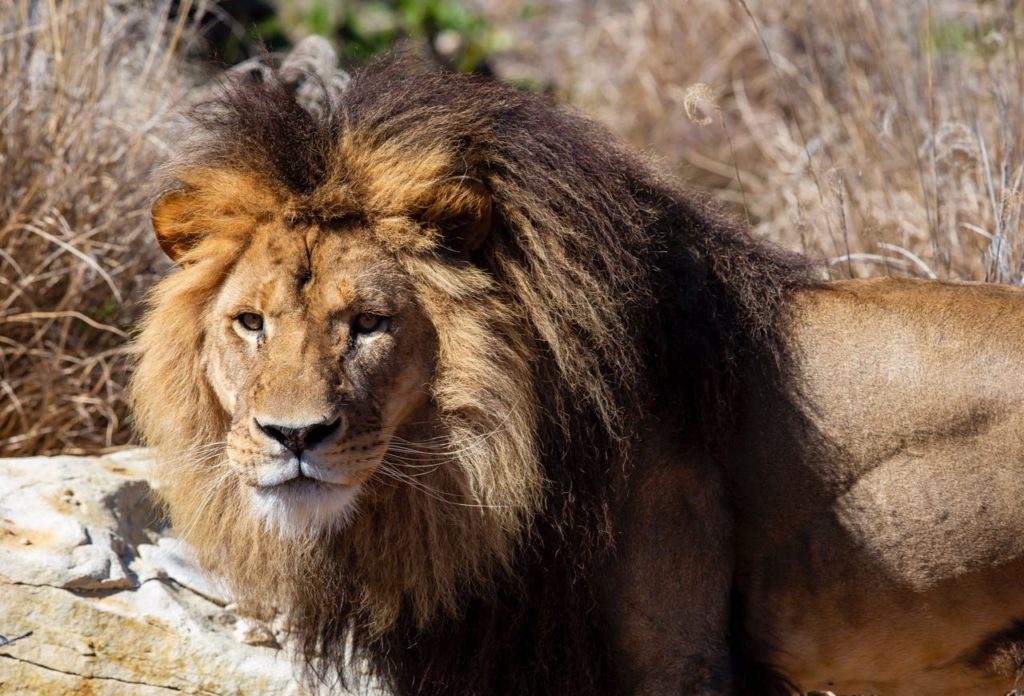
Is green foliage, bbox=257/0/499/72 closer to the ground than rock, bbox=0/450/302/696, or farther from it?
farther from it

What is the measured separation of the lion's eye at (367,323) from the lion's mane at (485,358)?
0.12 meters

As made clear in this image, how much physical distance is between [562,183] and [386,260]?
1.40 ft

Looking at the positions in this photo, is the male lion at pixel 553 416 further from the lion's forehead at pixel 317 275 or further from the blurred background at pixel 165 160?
the blurred background at pixel 165 160

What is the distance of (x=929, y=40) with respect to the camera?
4.82 metres

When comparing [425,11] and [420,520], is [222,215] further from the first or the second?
[425,11]

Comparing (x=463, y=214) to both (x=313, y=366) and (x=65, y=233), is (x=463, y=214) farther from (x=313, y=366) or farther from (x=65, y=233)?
(x=65, y=233)

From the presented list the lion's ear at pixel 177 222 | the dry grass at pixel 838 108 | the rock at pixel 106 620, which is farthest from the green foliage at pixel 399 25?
the lion's ear at pixel 177 222

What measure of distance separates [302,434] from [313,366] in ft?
0.50

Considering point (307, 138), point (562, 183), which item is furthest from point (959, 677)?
point (307, 138)

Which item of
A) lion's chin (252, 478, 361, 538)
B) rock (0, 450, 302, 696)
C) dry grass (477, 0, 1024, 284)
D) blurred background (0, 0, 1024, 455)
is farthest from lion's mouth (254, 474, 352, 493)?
dry grass (477, 0, 1024, 284)

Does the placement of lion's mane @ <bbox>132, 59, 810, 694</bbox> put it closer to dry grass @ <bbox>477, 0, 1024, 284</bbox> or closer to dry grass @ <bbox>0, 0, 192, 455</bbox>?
dry grass @ <bbox>477, 0, 1024, 284</bbox>

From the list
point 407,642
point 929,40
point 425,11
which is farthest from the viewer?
point 425,11

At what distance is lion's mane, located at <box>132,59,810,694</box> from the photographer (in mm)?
2809

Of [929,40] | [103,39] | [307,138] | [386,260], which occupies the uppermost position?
[929,40]
